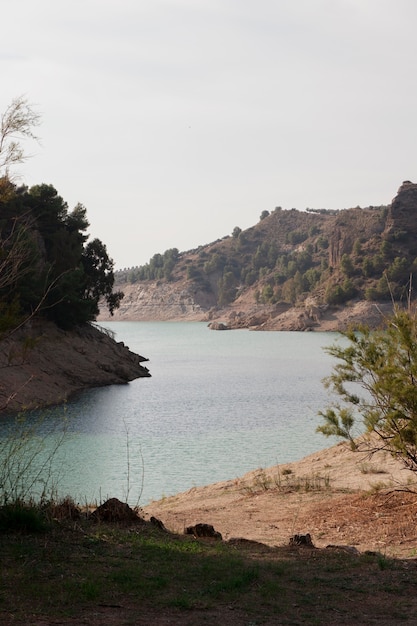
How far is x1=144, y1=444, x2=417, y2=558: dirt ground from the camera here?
12.7m

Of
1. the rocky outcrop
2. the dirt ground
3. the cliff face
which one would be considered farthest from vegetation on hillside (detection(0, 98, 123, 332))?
the rocky outcrop

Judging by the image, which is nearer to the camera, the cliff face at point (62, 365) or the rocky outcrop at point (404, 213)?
the cliff face at point (62, 365)

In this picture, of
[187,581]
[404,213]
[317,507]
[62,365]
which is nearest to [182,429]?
[62,365]

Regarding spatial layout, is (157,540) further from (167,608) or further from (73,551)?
(167,608)

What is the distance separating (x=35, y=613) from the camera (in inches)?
284

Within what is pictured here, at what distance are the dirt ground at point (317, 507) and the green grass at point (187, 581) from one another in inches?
68.7

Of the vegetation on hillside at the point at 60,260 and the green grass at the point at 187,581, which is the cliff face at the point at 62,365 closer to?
the vegetation on hillside at the point at 60,260

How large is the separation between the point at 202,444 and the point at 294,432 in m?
4.72

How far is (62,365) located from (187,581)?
4007 cm

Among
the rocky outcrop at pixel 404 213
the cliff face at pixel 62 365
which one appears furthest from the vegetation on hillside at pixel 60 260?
the rocky outcrop at pixel 404 213

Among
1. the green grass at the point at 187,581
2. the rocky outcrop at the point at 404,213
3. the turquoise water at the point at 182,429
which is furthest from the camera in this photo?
the rocky outcrop at the point at 404,213

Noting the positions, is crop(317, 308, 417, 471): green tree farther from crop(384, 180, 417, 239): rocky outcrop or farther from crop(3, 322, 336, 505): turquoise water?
crop(384, 180, 417, 239): rocky outcrop

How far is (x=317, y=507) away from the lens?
15.1 meters

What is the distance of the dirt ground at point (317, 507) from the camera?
41.5ft
